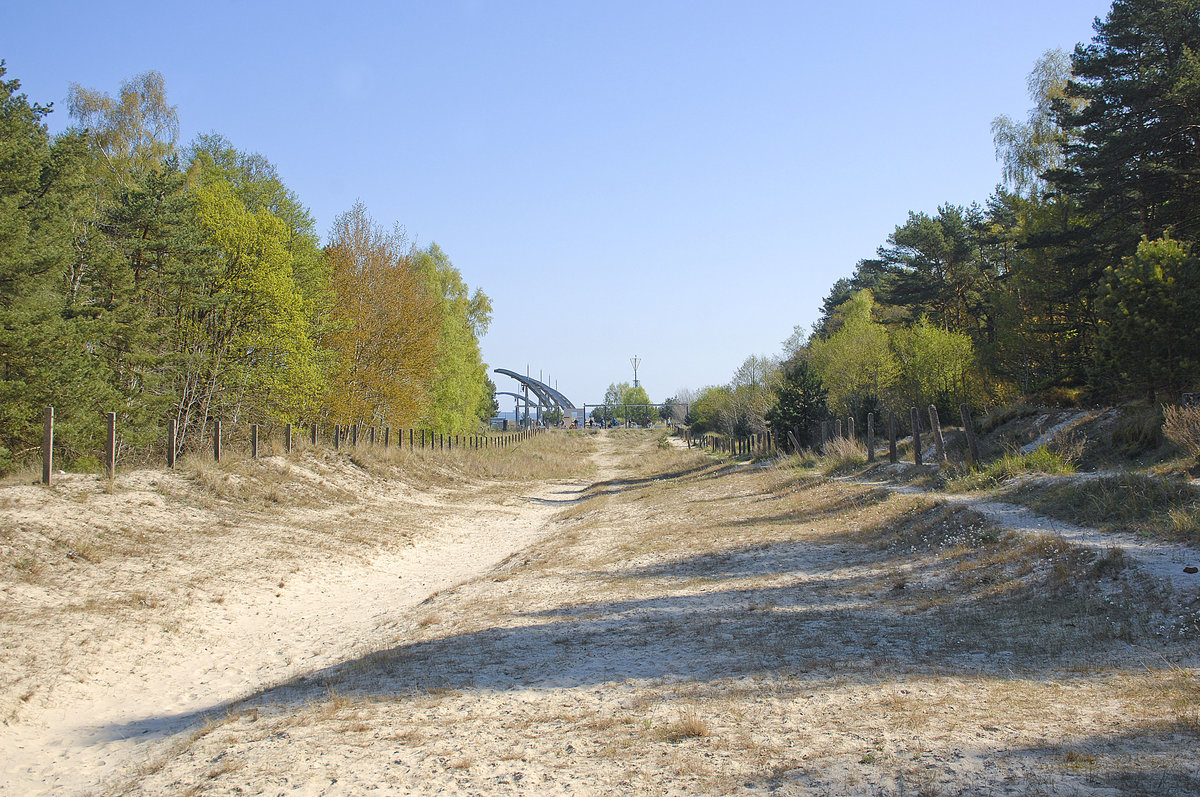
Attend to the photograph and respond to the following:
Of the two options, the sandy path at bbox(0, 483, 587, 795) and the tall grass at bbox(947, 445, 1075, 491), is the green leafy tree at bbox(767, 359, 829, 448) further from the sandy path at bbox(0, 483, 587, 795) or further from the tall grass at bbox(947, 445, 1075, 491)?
the sandy path at bbox(0, 483, 587, 795)

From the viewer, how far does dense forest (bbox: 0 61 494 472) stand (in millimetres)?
16406

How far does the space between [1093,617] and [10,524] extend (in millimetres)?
13917

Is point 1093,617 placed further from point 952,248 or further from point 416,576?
point 952,248

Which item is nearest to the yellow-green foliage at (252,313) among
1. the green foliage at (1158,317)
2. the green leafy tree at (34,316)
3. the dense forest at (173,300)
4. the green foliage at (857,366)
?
the dense forest at (173,300)

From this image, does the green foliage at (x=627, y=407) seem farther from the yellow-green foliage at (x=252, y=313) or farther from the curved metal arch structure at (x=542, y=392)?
the yellow-green foliage at (x=252, y=313)

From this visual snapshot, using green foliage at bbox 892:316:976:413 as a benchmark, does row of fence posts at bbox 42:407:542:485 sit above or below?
below

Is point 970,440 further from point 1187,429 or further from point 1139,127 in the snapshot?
point 1139,127

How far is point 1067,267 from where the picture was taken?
28.3 m

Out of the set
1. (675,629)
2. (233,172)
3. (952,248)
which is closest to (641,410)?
(952,248)

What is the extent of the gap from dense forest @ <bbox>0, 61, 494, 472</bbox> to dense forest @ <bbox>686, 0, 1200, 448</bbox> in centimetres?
1974

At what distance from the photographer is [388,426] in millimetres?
35375

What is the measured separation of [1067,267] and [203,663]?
30.9 m

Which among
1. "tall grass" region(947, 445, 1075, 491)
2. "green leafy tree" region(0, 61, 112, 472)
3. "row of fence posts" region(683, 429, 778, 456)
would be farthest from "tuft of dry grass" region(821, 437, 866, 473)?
"green leafy tree" region(0, 61, 112, 472)

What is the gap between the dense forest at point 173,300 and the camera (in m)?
16.4
